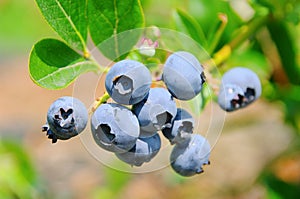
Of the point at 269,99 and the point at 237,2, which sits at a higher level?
the point at 237,2

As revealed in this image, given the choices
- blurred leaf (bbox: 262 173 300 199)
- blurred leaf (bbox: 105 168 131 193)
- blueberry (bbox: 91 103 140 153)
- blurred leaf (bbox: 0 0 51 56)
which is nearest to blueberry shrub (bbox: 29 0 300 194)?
blueberry (bbox: 91 103 140 153)

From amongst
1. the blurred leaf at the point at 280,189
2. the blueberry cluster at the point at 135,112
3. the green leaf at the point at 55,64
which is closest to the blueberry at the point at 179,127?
the blueberry cluster at the point at 135,112

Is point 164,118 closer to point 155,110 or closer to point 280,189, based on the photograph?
point 155,110

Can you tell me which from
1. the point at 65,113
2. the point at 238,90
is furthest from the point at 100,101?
the point at 238,90

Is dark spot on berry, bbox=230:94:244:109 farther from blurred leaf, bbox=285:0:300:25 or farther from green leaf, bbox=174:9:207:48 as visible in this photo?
blurred leaf, bbox=285:0:300:25

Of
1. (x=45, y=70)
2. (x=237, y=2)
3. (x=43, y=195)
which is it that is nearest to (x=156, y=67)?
(x=45, y=70)

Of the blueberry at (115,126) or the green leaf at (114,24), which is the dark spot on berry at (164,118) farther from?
the green leaf at (114,24)

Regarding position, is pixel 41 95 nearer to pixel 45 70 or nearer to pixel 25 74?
pixel 25 74

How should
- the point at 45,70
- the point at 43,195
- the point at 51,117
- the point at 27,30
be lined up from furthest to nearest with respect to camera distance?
the point at 27,30 < the point at 43,195 < the point at 45,70 < the point at 51,117
